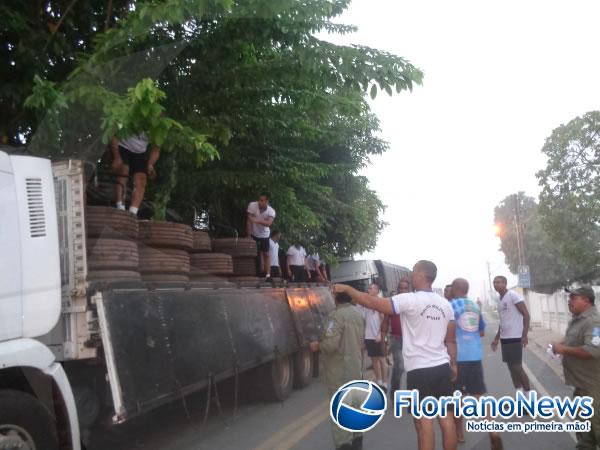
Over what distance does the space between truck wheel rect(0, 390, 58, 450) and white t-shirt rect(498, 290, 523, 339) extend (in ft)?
19.2

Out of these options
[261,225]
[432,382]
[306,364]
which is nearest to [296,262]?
[261,225]

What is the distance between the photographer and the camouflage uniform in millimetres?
6484

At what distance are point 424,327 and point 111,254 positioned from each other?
2863 mm

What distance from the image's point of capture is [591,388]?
539 cm

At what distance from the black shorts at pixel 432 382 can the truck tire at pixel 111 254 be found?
284 centimetres

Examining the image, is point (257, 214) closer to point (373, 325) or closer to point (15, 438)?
point (373, 325)

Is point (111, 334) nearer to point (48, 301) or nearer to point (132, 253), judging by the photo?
point (48, 301)

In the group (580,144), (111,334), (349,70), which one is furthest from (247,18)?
(580,144)

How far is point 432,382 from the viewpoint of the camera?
494 cm

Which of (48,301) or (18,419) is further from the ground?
(48,301)

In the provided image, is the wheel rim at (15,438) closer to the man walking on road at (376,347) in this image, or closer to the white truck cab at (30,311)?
the white truck cab at (30,311)

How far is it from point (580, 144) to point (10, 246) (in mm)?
24001

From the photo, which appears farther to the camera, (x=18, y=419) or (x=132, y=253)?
(x=132, y=253)

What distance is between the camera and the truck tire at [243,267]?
995 cm
